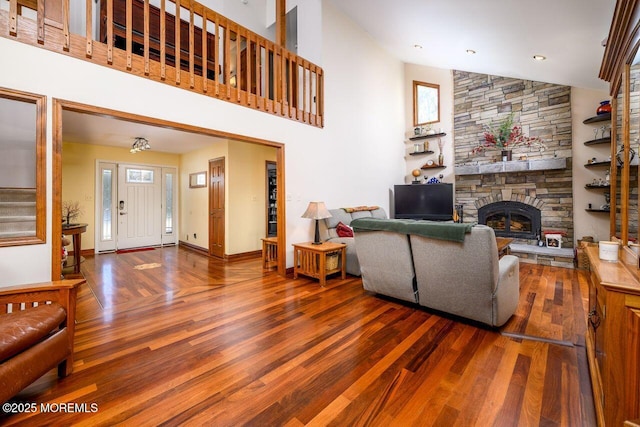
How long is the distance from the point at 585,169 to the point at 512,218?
1.33 metres

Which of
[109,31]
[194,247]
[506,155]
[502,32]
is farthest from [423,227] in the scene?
[194,247]

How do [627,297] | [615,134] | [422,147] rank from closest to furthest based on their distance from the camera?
[627,297]
[615,134]
[422,147]

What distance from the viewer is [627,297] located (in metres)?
1.10

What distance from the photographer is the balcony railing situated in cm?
235

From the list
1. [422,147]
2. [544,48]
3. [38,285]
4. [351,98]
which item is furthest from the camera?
[422,147]

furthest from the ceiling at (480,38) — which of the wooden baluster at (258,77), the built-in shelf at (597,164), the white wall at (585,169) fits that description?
the wooden baluster at (258,77)

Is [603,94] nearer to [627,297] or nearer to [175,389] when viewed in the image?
[627,297]

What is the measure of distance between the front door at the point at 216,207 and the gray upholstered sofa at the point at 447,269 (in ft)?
11.4

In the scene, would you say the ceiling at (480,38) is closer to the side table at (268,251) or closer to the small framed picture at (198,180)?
the small framed picture at (198,180)

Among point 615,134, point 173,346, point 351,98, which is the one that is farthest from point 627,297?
point 351,98

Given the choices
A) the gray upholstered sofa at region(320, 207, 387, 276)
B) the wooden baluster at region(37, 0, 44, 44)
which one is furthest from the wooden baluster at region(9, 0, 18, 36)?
the gray upholstered sofa at region(320, 207, 387, 276)

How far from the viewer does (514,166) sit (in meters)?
5.04

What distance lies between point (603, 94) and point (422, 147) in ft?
9.74

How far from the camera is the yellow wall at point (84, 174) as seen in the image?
5.58 meters
